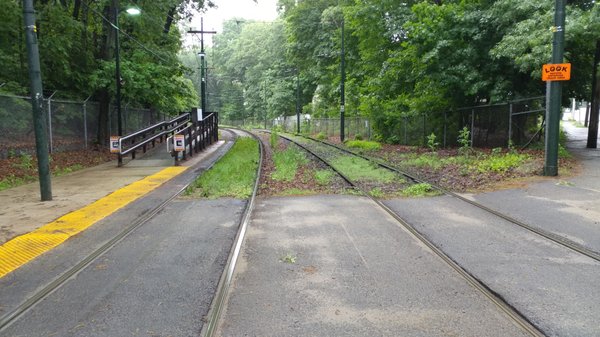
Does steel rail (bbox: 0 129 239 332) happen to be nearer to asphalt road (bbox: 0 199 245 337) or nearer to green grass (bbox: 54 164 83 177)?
asphalt road (bbox: 0 199 245 337)

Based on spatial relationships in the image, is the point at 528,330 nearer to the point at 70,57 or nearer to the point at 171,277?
the point at 171,277

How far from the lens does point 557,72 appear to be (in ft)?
37.6

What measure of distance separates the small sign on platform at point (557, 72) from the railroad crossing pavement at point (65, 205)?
10081 millimetres

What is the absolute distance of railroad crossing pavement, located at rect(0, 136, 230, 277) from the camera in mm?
6479

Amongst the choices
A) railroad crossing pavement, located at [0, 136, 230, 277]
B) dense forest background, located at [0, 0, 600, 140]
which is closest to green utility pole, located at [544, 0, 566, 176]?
dense forest background, located at [0, 0, 600, 140]

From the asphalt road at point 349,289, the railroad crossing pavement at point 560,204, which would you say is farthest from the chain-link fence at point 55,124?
the railroad crossing pavement at point 560,204

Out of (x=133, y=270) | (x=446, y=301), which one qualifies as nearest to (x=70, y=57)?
(x=133, y=270)

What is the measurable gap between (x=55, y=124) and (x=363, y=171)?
40.8ft

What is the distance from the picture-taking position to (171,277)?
509 centimetres

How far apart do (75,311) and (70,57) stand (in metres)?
18.9

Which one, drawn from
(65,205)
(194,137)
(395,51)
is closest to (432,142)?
(395,51)

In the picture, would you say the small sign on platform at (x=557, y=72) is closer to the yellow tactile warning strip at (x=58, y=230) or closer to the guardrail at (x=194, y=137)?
the yellow tactile warning strip at (x=58, y=230)

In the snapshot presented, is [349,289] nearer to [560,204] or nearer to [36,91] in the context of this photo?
[560,204]

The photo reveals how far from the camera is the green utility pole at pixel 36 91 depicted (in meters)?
9.26
